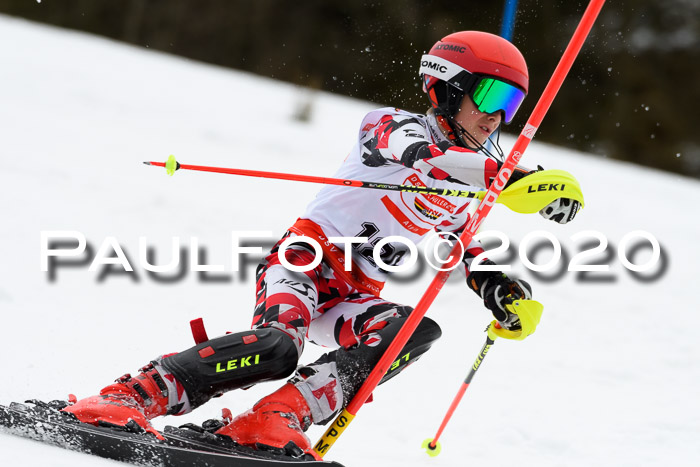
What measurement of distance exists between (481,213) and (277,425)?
953 millimetres

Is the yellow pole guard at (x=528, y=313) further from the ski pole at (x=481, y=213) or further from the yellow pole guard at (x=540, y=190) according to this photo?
the yellow pole guard at (x=540, y=190)

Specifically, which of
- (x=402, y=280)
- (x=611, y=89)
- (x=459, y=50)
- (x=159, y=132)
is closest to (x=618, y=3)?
(x=611, y=89)

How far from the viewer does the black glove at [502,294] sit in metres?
3.12

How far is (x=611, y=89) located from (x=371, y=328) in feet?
70.2

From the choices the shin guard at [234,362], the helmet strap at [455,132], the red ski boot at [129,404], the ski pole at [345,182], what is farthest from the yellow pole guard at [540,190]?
the red ski boot at [129,404]

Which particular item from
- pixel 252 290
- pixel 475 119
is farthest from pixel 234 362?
pixel 252 290

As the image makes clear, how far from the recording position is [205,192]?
830cm

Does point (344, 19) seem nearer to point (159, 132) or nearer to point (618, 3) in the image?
point (618, 3)

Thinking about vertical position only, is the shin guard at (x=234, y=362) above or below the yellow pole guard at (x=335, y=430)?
above

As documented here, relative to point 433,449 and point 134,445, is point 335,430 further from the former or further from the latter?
point 433,449

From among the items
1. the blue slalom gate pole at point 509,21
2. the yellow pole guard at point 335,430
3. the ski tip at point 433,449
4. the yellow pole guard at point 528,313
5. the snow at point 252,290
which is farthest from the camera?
the blue slalom gate pole at point 509,21

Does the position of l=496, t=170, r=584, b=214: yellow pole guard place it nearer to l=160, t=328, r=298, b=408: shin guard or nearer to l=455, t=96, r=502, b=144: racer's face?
l=455, t=96, r=502, b=144: racer's face

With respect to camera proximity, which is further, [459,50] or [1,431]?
[459,50]

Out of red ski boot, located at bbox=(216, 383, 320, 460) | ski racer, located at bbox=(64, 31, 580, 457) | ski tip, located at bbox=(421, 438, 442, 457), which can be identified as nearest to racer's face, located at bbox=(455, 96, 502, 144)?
ski racer, located at bbox=(64, 31, 580, 457)
